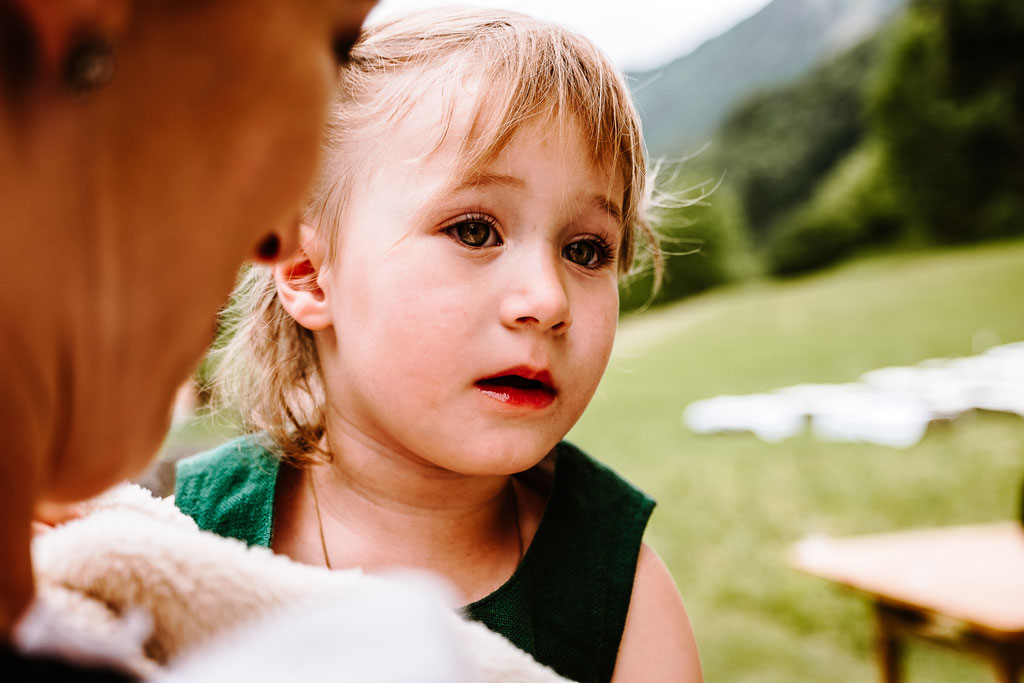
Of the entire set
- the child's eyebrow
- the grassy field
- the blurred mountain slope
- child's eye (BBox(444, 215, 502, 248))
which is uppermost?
the blurred mountain slope

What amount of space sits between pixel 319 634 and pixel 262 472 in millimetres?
747

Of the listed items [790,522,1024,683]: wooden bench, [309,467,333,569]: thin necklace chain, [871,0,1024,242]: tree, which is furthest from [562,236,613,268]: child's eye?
[871,0,1024,242]: tree

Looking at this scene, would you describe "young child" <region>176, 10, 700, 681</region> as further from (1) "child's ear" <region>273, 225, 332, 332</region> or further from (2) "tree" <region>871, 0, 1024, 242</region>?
(2) "tree" <region>871, 0, 1024, 242</region>

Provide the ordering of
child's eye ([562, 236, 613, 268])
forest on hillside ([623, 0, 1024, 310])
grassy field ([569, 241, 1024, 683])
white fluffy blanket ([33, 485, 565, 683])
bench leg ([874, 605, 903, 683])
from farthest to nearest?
forest on hillside ([623, 0, 1024, 310]) < grassy field ([569, 241, 1024, 683]) < bench leg ([874, 605, 903, 683]) < child's eye ([562, 236, 613, 268]) < white fluffy blanket ([33, 485, 565, 683])

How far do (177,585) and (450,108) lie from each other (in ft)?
2.08

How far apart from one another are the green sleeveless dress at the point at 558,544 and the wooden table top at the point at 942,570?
4.02 feet

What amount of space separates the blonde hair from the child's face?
30 mm

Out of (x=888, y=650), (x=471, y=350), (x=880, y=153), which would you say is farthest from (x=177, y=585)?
(x=880, y=153)

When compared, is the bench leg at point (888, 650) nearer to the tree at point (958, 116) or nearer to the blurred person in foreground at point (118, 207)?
the blurred person in foreground at point (118, 207)

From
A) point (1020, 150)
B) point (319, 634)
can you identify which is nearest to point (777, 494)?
point (319, 634)

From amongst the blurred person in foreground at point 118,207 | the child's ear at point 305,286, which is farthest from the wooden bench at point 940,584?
the blurred person in foreground at point 118,207

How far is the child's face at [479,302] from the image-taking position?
900 millimetres

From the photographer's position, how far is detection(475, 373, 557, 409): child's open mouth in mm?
907

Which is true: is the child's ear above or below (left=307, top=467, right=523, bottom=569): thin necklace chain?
above
